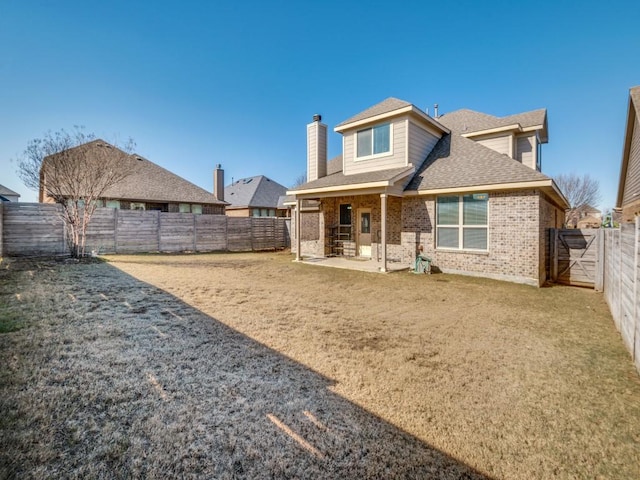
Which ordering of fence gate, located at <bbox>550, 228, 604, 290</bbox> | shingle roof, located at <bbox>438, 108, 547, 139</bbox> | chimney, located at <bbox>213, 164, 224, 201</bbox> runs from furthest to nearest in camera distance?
chimney, located at <bbox>213, 164, 224, 201</bbox> → shingle roof, located at <bbox>438, 108, 547, 139</bbox> → fence gate, located at <bbox>550, 228, 604, 290</bbox>

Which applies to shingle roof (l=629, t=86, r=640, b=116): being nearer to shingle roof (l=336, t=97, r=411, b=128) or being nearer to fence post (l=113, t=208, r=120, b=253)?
shingle roof (l=336, t=97, r=411, b=128)

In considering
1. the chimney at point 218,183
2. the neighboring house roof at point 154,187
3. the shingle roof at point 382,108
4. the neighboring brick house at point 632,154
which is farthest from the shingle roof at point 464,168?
the chimney at point 218,183

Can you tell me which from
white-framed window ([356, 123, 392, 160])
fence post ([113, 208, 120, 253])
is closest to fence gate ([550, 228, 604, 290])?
white-framed window ([356, 123, 392, 160])

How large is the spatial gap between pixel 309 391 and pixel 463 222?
334 inches

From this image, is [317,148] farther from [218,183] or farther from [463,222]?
[218,183]

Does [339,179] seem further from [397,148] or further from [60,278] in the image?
[60,278]

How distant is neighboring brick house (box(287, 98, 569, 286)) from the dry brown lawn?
341 cm

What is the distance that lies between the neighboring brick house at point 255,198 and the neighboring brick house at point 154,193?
6.84 metres

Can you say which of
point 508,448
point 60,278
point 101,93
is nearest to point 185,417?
point 508,448

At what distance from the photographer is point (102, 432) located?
2182 millimetres

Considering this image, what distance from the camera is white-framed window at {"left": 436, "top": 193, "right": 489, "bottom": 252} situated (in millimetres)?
9250

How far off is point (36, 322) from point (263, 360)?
12.4 ft

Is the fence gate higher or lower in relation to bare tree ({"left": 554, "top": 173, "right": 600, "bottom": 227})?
lower

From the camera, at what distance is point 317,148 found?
1382 cm
